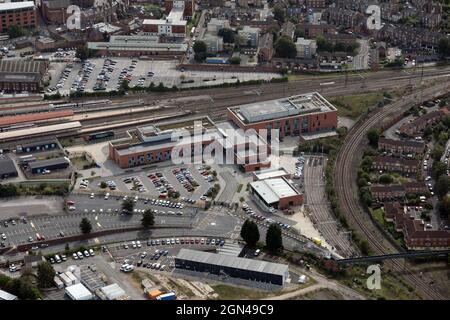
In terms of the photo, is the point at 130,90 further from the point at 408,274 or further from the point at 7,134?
the point at 408,274

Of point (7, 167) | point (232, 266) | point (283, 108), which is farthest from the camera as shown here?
point (283, 108)

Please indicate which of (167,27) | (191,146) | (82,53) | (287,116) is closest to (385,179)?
(287,116)

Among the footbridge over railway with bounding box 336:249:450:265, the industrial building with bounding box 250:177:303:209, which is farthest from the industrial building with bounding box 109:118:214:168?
the footbridge over railway with bounding box 336:249:450:265

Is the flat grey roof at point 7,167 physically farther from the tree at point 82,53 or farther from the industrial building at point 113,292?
the tree at point 82,53

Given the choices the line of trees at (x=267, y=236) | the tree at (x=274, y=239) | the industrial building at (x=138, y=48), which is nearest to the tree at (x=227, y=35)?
the industrial building at (x=138, y=48)

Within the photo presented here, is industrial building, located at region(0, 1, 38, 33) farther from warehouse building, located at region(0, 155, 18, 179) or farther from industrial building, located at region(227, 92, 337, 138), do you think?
industrial building, located at region(227, 92, 337, 138)

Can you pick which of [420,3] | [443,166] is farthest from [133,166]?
[420,3]

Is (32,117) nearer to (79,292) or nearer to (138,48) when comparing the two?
(138,48)
